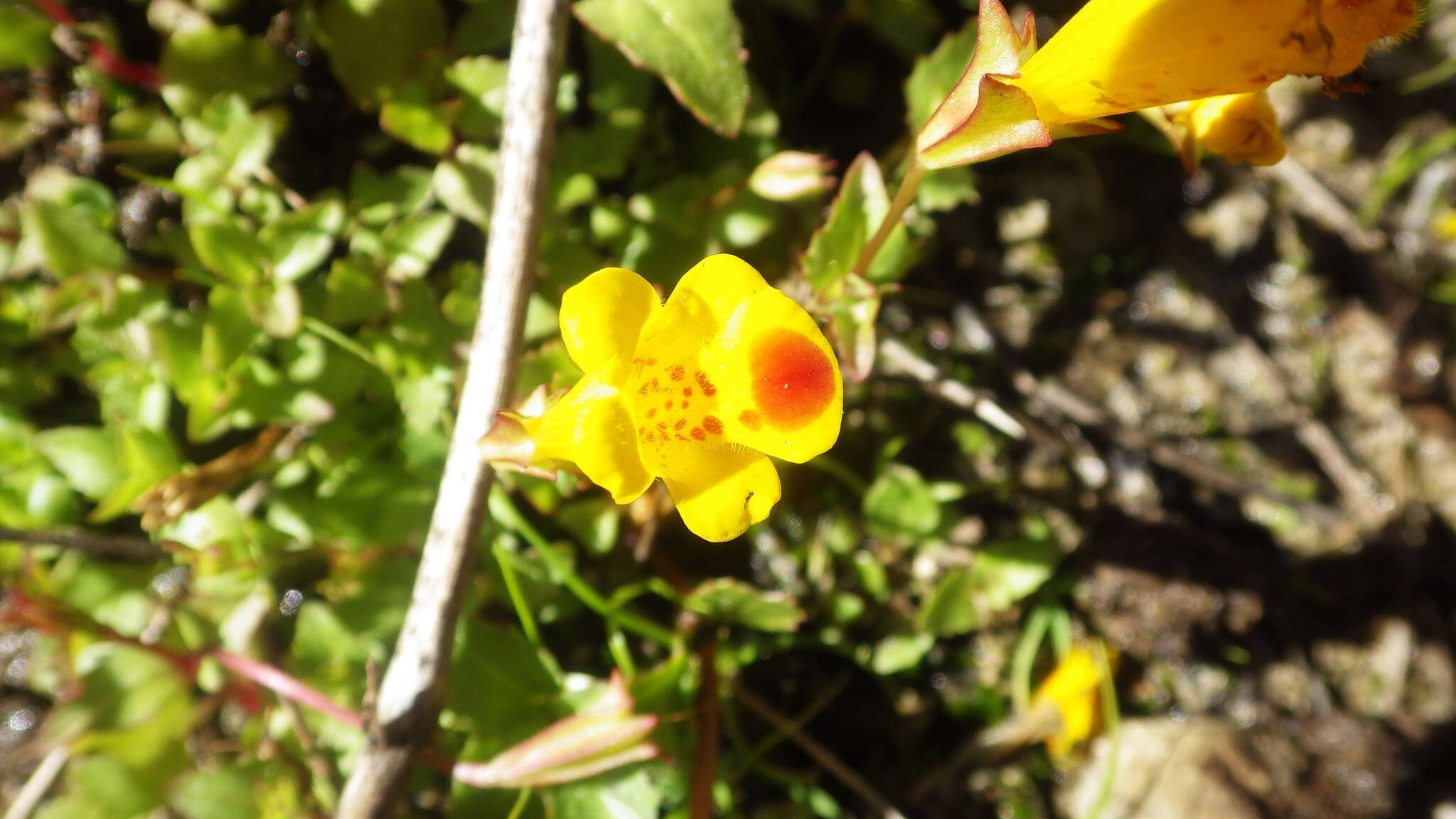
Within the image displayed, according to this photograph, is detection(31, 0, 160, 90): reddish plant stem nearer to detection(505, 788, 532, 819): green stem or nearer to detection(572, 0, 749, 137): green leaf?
detection(572, 0, 749, 137): green leaf

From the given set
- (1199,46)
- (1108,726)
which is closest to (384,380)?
(1199,46)

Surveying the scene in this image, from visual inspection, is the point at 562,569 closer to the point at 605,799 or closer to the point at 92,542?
the point at 605,799

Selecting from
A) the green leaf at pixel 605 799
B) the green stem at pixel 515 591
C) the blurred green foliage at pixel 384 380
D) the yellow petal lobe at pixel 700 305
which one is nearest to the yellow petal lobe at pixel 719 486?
the yellow petal lobe at pixel 700 305

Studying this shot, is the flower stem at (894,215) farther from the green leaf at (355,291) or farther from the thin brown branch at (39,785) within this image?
the thin brown branch at (39,785)

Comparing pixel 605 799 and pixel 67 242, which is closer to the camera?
pixel 605 799

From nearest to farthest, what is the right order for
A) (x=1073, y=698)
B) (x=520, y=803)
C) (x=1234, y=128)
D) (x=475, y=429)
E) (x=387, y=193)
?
(x=1234, y=128) → (x=475, y=429) → (x=520, y=803) → (x=387, y=193) → (x=1073, y=698)

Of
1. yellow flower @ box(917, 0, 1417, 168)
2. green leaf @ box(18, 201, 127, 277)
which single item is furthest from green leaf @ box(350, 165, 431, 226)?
yellow flower @ box(917, 0, 1417, 168)
